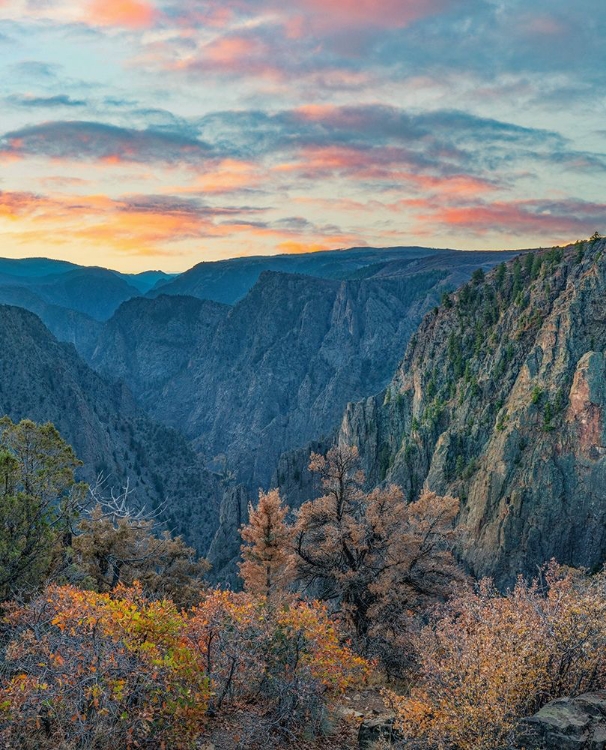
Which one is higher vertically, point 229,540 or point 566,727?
A: point 566,727

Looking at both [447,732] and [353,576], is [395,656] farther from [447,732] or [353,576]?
[447,732]

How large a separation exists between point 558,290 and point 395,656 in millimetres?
59443

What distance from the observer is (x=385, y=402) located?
99312 mm

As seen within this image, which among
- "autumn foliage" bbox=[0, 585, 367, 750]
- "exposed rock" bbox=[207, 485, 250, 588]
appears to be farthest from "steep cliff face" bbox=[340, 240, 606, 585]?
"autumn foliage" bbox=[0, 585, 367, 750]

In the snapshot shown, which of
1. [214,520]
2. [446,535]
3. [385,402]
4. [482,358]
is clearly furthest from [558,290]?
[214,520]

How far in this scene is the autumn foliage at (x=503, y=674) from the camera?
1016cm

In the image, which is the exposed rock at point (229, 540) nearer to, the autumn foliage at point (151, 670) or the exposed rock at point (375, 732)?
the autumn foliage at point (151, 670)

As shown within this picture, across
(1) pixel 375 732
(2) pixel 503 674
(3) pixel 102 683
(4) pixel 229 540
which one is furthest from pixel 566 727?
(4) pixel 229 540

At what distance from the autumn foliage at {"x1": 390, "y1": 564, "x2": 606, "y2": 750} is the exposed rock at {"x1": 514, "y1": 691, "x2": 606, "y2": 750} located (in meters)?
0.35

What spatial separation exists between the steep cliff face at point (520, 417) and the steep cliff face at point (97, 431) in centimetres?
7345

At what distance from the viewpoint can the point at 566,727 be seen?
9555 mm

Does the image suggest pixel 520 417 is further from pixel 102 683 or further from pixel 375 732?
pixel 102 683

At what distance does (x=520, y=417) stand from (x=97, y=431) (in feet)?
385

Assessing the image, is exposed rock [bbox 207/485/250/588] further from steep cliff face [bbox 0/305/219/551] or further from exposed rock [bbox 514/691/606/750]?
exposed rock [bbox 514/691/606/750]
